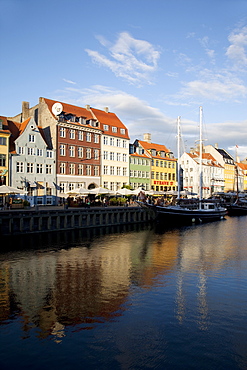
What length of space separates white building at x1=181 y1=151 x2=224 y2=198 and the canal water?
7714cm

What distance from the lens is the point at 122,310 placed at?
48.3 ft

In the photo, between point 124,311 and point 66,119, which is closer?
point 124,311

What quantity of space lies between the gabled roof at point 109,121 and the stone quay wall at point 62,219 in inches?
941

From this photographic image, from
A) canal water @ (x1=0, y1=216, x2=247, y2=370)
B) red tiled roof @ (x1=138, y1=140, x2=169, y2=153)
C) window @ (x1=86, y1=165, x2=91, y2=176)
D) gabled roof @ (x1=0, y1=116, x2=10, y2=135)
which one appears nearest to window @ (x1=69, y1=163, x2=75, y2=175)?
window @ (x1=86, y1=165, x2=91, y2=176)

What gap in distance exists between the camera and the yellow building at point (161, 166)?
8450cm

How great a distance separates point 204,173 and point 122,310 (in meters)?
97.9

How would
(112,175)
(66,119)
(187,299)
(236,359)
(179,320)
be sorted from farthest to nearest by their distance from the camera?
1. (112,175)
2. (66,119)
3. (187,299)
4. (179,320)
5. (236,359)

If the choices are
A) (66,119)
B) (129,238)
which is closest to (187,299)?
(129,238)

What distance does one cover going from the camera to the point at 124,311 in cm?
1462

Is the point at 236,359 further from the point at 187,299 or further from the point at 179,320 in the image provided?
the point at 187,299

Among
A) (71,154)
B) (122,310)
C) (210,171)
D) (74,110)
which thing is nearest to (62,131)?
(71,154)

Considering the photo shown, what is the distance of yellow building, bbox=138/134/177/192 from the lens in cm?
8450

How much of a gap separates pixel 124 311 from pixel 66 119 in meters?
51.0

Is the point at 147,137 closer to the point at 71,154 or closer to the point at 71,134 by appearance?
the point at 71,134
